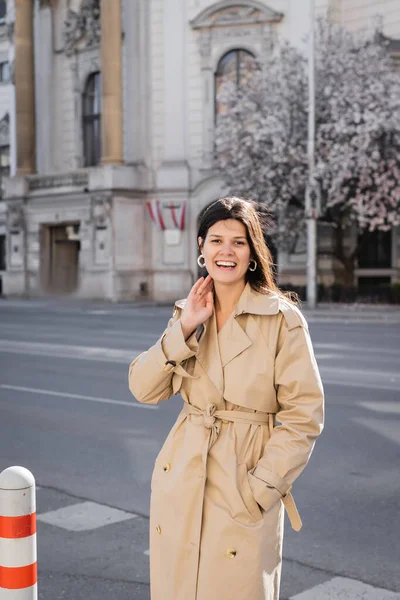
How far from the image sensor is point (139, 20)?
123 feet

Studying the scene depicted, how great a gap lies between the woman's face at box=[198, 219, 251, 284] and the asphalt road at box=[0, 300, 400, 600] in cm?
223

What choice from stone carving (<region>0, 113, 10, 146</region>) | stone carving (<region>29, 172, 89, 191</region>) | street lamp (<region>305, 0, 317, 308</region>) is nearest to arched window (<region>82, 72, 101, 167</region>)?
stone carving (<region>29, 172, 89, 191</region>)

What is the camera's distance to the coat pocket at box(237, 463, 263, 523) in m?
3.02

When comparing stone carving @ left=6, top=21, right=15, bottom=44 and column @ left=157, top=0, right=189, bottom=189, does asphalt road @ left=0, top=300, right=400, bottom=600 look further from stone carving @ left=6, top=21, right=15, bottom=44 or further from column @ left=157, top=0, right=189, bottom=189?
stone carving @ left=6, top=21, right=15, bottom=44

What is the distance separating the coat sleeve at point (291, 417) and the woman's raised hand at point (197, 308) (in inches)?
10.8

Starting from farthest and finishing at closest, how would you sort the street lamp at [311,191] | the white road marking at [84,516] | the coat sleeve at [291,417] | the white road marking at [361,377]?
the street lamp at [311,191], the white road marking at [361,377], the white road marking at [84,516], the coat sleeve at [291,417]

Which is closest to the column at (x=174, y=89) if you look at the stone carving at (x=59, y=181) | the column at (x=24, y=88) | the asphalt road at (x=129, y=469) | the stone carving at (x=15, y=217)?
the stone carving at (x=59, y=181)

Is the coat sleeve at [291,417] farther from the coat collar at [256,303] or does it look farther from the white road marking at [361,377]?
the white road marking at [361,377]

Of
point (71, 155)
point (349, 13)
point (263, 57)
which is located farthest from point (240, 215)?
point (71, 155)

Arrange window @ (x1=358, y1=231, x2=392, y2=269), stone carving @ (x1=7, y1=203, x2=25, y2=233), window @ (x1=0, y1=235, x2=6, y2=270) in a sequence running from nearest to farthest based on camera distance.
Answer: window @ (x1=358, y1=231, x2=392, y2=269)
stone carving @ (x1=7, y1=203, x2=25, y2=233)
window @ (x1=0, y1=235, x2=6, y2=270)

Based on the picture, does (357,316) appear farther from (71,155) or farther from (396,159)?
(71,155)

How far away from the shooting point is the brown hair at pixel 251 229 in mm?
3277

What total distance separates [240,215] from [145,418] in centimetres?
690

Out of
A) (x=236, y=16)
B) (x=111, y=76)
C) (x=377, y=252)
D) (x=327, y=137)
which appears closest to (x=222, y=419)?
(x=327, y=137)
